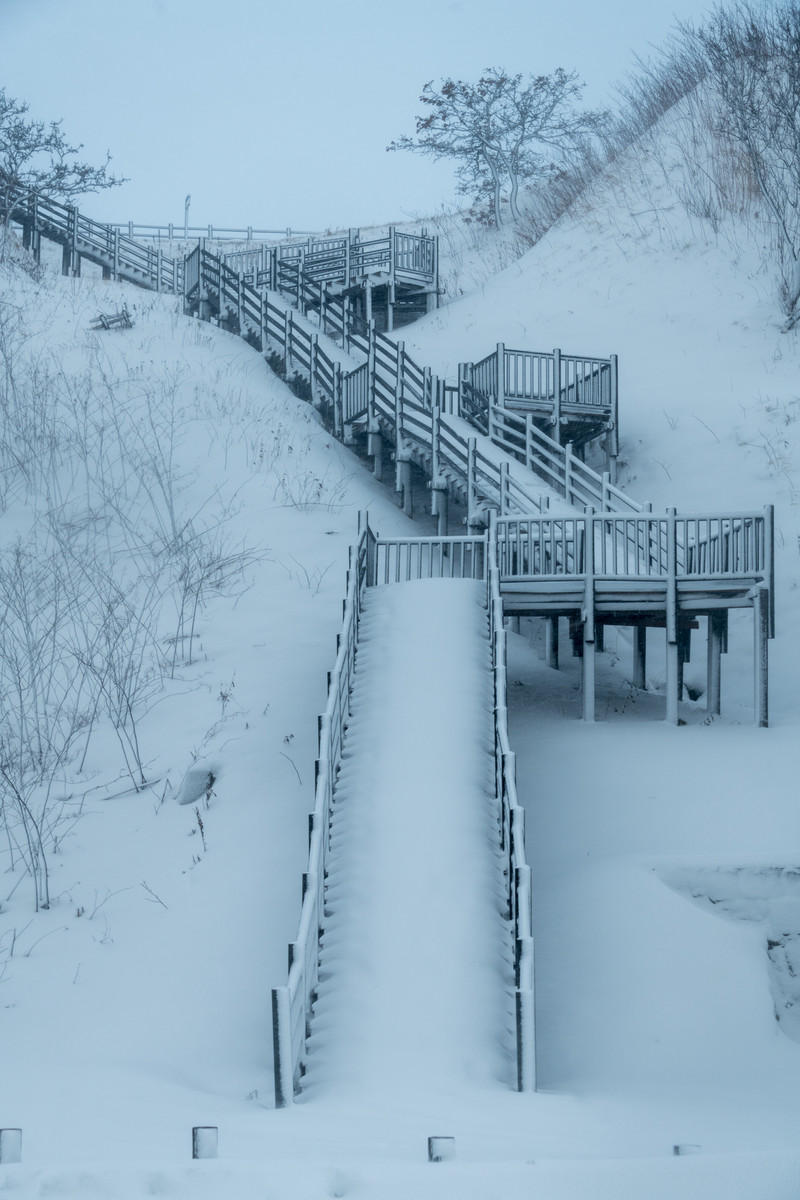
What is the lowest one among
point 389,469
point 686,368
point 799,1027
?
point 799,1027

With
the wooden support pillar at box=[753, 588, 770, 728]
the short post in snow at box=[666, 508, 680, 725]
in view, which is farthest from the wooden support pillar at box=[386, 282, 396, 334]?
the wooden support pillar at box=[753, 588, 770, 728]

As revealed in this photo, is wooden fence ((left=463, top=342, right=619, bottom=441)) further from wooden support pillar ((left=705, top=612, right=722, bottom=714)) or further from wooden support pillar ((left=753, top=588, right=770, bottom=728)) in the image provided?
wooden support pillar ((left=753, top=588, right=770, bottom=728))

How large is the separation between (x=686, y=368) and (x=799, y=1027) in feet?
70.0

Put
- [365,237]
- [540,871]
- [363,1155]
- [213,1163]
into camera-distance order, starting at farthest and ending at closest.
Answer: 1. [365,237]
2. [540,871]
3. [363,1155]
4. [213,1163]

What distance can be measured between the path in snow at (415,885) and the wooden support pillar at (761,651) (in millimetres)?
4304

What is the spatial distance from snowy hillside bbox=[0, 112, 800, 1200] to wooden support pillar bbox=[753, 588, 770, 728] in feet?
1.10

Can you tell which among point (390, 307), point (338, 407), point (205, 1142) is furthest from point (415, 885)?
point (390, 307)

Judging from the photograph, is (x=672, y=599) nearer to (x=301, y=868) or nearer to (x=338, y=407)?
(x=301, y=868)

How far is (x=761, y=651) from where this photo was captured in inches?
746

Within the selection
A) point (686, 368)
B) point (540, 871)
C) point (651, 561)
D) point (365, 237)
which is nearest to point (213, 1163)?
point (540, 871)

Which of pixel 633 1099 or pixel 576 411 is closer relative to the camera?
pixel 633 1099

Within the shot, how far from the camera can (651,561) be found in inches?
744

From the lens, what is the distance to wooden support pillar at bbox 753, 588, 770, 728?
1838 centimetres

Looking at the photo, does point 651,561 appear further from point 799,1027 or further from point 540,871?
point 799,1027
